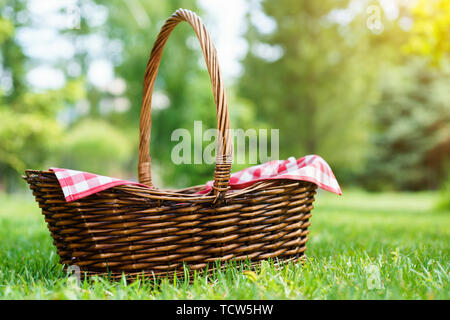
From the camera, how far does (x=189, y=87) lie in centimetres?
982

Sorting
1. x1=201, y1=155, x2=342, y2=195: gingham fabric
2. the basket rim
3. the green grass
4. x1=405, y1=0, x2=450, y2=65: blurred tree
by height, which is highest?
x1=405, y1=0, x2=450, y2=65: blurred tree

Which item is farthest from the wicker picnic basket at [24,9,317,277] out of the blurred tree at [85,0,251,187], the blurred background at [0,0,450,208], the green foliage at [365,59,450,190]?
the green foliage at [365,59,450,190]

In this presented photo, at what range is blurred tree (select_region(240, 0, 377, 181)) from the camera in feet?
28.8

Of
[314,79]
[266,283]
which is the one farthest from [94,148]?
[266,283]

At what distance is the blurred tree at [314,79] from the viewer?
8.78 meters

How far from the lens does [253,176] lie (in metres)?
1.83

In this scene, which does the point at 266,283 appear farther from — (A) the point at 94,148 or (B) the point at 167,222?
(A) the point at 94,148

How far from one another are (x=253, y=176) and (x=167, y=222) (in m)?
0.69

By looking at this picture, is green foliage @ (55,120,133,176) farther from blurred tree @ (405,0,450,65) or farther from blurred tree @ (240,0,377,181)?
blurred tree @ (405,0,450,65)

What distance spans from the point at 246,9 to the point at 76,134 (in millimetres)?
5955

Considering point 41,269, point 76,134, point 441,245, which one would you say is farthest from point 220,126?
point 76,134

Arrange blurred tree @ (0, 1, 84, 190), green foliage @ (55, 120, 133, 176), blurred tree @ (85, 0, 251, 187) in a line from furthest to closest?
green foliage @ (55, 120, 133, 176) < blurred tree @ (85, 0, 251, 187) < blurred tree @ (0, 1, 84, 190)

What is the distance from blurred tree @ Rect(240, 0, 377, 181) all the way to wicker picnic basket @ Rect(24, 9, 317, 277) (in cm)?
774

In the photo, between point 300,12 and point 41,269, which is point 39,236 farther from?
point 300,12
